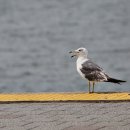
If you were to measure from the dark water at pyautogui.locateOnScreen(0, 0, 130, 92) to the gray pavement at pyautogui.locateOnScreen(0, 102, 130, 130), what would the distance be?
849 cm

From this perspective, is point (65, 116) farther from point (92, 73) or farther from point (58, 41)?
point (58, 41)

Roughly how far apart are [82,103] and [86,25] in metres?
53.4

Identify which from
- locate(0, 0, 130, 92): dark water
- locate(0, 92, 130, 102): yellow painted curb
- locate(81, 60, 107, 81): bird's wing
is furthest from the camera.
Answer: locate(0, 0, 130, 92): dark water

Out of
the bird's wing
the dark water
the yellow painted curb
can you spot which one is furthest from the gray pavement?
the dark water

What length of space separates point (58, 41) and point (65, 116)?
141 ft

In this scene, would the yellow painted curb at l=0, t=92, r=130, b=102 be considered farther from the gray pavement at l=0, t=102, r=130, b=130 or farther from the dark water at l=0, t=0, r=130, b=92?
the dark water at l=0, t=0, r=130, b=92

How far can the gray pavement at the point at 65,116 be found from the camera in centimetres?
1038

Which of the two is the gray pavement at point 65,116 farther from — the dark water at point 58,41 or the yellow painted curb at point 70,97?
the dark water at point 58,41

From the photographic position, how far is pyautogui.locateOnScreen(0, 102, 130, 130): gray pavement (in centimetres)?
1038

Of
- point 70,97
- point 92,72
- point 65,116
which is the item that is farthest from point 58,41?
point 65,116

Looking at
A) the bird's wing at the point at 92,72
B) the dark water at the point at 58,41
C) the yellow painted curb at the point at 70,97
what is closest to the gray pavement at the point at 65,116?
the yellow painted curb at the point at 70,97

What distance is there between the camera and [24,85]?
103 ft

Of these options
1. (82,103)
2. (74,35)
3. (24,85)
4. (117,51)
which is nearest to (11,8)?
(74,35)

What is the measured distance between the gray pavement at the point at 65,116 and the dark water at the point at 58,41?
8.49 meters
